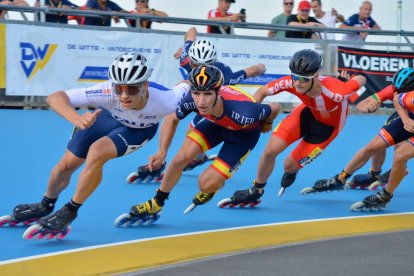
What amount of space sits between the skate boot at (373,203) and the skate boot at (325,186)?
2.17 feet

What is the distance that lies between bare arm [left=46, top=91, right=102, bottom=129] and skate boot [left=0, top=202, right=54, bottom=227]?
1.17 meters

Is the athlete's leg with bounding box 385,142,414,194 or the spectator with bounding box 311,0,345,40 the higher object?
the spectator with bounding box 311,0,345,40

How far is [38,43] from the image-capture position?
14016 mm

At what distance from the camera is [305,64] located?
26.7 feet

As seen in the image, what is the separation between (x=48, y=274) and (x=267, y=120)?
2669mm

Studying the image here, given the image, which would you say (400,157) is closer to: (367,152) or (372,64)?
(367,152)

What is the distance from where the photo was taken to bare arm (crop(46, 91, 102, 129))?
6129 mm

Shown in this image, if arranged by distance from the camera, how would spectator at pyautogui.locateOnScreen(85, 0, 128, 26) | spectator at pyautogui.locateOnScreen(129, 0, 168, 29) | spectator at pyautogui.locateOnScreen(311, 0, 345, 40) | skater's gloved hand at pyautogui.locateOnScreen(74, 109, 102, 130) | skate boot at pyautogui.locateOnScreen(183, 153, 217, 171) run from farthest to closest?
spectator at pyautogui.locateOnScreen(311, 0, 345, 40), spectator at pyautogui.locateOnScreen(129, 0, 168, 29), spectator at pyautogui.locateOnScreen(85, 0, 128, 26), skate boot at pyautogui.locateOnScreen(183, 153, 217, 171), skater's gloved hand at pyautogui.locateOnScreen(74, 109, 102, 130)

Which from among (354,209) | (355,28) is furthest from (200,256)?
(355,28)

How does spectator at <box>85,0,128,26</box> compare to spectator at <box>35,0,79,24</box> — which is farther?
spectator at <box>85,0,128,26</box>

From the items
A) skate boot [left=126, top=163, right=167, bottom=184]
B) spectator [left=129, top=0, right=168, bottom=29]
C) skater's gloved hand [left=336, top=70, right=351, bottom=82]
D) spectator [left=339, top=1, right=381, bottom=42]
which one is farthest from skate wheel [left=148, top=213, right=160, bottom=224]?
spectator [left=339, top=1, right=381, bottom=42]

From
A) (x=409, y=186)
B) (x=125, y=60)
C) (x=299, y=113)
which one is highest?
(x=125, y=60)

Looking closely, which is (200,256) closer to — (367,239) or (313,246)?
(313,246)

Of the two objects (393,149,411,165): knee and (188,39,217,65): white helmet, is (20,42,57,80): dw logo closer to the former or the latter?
(188,39,217,65): white helmet
